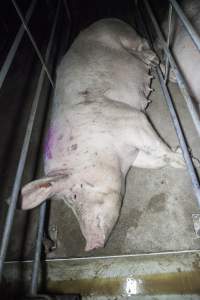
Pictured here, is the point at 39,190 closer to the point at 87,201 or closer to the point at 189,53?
the point at 87,201

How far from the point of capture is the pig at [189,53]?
8.07 feet

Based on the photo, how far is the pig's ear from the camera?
189cm

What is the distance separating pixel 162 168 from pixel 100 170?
769 mm

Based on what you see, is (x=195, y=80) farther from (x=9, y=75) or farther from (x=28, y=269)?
(x=9, y=75)

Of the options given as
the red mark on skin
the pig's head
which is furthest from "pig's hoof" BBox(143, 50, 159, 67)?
the red mark on skin

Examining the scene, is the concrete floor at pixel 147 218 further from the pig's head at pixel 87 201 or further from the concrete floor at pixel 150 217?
the pig's head at pixel 87 201

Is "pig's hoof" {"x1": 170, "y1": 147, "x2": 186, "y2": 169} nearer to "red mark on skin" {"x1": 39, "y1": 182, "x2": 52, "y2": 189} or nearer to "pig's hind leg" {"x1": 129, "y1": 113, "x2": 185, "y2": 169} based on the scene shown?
"pig's hind leg" {"x1": 129, "y1": 113, "x2": 185, "y2": 169}

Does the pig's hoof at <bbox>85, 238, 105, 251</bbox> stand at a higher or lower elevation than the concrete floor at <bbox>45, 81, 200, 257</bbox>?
higher

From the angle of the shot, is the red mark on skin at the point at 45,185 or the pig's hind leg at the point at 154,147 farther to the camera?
the pig's hind leg at the point at 154,147

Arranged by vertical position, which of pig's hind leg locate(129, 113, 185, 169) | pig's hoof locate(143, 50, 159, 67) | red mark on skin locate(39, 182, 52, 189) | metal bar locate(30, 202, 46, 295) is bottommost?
metal bar locate(30, 202, 46, 295)

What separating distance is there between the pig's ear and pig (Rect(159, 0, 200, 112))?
4.91 feet

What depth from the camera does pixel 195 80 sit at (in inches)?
96.2

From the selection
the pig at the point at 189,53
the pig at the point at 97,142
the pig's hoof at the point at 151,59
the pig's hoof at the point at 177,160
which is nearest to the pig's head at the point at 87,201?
the pig at the point at 97,142

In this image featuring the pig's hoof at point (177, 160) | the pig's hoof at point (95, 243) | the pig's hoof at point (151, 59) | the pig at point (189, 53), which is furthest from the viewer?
the pig's hoof at point (151, 59)
